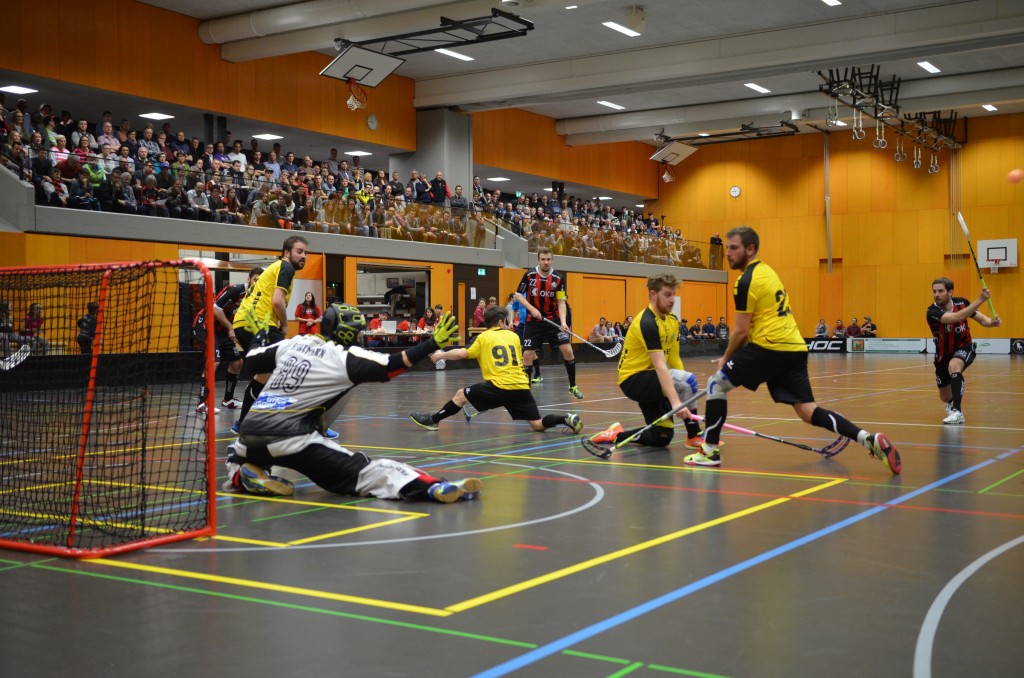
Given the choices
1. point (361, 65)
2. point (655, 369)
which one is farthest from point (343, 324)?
point (361, 65)

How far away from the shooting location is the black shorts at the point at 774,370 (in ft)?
28.5

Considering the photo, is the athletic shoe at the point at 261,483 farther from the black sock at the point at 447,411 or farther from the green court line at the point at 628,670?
the black sock at the point at 447,411

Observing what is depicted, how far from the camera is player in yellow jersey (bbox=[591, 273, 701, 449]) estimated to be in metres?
9.98

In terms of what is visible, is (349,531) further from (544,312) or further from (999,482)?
(544,312)

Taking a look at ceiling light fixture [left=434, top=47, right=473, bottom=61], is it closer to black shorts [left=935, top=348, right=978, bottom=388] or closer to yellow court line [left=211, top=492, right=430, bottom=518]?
black shorts [left=935, top=348, right=978, bottom=388]

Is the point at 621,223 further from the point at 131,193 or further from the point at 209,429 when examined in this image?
the point at 209,429

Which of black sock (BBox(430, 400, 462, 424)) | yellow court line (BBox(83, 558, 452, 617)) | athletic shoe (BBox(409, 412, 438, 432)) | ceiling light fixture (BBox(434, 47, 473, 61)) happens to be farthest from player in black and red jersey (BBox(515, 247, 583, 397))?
ceiling light fixture (BBox(434, 47, 473, 61))

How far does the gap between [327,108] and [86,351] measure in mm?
18973

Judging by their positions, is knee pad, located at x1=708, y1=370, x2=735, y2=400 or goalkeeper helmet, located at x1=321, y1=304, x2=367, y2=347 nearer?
goalkeeper helmet, located at x1=321, y1=304, x2=367, y2=347

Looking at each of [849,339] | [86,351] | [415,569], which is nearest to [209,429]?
[415,569]

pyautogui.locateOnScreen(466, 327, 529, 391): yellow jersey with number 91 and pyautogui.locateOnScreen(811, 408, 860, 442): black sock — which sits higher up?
pyautogui.locateOnScreen(466, 327, 529, 391): yellow jersey with number 91

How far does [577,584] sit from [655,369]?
542cm

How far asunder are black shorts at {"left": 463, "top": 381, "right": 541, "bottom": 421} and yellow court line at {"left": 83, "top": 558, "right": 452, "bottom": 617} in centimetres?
612

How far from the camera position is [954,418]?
12484 millimetres
